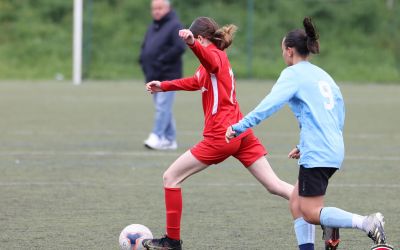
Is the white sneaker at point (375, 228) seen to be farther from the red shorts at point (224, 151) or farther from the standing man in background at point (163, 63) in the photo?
the standing man in background at point (163, 63)

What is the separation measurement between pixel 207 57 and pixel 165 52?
623 centimetres

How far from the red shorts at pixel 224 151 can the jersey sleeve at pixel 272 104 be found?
90 centimetres

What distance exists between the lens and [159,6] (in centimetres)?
1280

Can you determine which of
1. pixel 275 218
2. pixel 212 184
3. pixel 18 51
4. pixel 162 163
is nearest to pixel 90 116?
pixel 162 163

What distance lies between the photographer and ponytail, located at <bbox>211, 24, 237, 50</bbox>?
7004 millimetres

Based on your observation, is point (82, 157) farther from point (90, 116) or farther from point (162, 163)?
point (90, 116)

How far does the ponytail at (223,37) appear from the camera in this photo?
7.00 metres

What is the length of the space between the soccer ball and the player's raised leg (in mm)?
48

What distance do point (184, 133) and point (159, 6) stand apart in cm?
252

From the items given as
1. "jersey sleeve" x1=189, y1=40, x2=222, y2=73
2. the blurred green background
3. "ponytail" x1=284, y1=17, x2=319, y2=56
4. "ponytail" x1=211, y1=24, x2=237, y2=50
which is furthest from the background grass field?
the blurred green background

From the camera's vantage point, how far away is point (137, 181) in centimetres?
1010

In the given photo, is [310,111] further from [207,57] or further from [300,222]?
[207,57]

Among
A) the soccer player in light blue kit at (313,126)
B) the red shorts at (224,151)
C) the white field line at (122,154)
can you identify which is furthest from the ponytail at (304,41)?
the white field line at (122,154)

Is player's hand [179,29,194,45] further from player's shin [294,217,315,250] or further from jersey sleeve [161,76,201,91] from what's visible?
player's shin [294,217,315,250]
